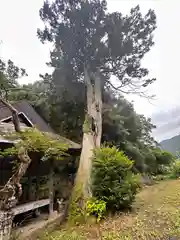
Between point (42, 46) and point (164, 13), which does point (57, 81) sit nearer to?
point (42, 46)

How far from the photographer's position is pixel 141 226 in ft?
→ 24.0

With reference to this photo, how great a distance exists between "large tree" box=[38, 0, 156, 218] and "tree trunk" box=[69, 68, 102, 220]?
87 millimetres

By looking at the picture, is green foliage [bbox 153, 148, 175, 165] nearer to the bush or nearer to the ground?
the ground

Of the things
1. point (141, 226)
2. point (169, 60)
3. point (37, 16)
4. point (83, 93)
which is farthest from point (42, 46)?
point (141, 226)

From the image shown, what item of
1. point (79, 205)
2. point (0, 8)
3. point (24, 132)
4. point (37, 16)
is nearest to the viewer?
point (24, 132)

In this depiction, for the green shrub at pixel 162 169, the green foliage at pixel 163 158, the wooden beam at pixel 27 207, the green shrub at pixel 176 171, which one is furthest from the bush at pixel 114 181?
the green shrub at pixel 162 169

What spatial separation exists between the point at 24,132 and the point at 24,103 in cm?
1067

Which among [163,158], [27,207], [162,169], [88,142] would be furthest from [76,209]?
[162,169]

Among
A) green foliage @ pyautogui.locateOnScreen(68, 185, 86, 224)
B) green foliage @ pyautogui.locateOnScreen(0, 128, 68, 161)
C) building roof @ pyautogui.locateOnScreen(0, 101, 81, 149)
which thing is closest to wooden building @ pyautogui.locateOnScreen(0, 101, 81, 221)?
building roof @ pyautogui.locateOnScreen(0, 101, 81, 149)

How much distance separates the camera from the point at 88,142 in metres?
13.2

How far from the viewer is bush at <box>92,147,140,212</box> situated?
8.98m

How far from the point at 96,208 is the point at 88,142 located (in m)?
4.53

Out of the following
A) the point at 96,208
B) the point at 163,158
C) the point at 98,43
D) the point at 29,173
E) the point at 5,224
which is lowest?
the point at 5,224

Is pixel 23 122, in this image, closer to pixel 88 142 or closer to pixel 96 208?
pixel 88 142
